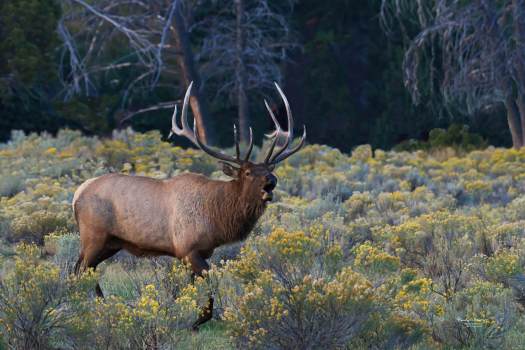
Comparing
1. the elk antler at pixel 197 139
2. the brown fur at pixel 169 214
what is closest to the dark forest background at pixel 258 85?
the elk antler at pixel 197 139

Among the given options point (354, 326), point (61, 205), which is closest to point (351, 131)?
point (61, 205)

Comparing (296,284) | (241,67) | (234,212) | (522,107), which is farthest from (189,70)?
(296,284)

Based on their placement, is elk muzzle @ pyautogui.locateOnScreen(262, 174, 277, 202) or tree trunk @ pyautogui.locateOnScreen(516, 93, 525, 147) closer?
elk muzzle @ pyautogui.locateOnScreen(262, 174, 277, 202)

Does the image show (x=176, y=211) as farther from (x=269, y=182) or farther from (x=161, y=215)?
(x=269, y=182)

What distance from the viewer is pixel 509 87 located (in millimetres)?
22609

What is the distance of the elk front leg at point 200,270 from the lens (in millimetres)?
8461

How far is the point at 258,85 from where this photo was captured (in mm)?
27297

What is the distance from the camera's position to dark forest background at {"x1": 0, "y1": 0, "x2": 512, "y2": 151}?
24531mm

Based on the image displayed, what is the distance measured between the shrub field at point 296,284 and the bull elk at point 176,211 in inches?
9.9

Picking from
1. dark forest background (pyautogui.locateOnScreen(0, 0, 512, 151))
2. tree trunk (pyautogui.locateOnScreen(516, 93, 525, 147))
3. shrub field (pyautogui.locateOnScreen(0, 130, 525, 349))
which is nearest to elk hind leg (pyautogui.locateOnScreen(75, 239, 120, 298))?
shrub field (pyautogui.locateOnScreen(0, 130, 525, 349))

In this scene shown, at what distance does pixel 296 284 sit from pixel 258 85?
20.1 m

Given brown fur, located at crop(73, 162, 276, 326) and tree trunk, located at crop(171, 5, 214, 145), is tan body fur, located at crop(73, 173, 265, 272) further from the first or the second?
tree trunk, located at crop(171, 5, 214, 145)

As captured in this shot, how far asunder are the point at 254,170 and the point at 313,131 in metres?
21.0

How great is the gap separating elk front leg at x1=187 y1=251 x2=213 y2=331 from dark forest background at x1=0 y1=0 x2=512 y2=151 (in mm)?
15815
